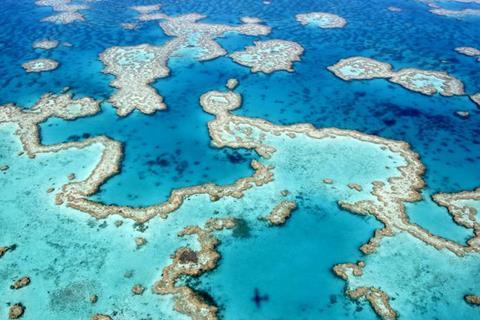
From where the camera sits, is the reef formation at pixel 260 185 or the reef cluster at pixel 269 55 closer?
the reef formation at pixel 260 185

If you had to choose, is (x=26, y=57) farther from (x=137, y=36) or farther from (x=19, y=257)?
(x=19, y=257)

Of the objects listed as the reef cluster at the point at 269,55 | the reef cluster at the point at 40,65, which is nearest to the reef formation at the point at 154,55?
the reef cluster at the point at 269,55

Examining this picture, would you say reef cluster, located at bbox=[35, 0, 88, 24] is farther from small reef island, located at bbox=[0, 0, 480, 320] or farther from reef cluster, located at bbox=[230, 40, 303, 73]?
reef cluster, located at bbox=[230, 40, 303, 73]

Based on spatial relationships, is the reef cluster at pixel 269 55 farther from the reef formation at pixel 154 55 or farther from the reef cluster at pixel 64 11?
the reef cluster at pixel 64 11

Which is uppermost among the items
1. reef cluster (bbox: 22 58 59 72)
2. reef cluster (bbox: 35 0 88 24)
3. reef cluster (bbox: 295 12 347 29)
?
reef cluster (bbox: 295 12 347 29)

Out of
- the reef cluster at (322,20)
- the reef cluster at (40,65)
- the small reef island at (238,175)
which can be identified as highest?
the reef cluster at (322,20)

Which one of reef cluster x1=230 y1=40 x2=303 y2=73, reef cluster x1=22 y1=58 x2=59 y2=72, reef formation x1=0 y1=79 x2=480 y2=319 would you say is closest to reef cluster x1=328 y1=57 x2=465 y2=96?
reef cluster x1=230 y1=40 x2=303 y2=73

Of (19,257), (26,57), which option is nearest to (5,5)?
(26,57)

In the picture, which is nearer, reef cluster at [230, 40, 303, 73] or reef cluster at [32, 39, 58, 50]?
reef cluster at [230, 40, 303, 73]
